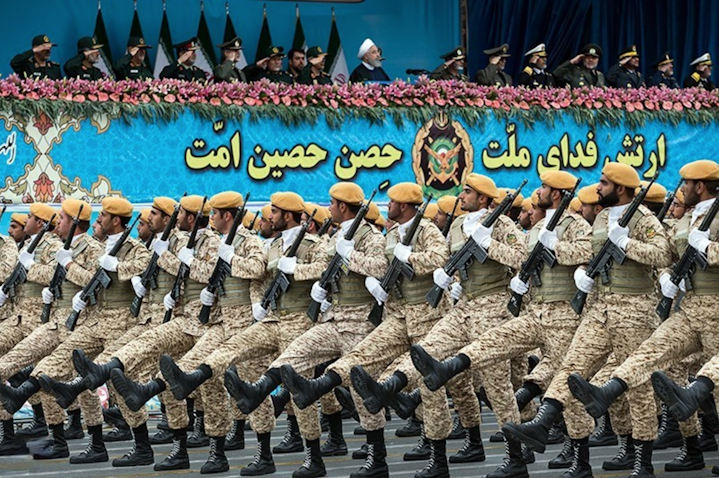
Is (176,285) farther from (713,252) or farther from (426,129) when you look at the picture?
(426,129)

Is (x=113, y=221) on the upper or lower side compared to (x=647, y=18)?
lower

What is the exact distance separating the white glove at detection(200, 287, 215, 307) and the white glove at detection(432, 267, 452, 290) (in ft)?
5.69

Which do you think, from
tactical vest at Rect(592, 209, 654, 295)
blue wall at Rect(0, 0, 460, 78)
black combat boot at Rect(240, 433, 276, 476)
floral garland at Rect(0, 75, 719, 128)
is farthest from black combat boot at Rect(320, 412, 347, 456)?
blue wall at Rect(0, 0, 460, 78)

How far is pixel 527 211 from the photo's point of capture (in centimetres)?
1184

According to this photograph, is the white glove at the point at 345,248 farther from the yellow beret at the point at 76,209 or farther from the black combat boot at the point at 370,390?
the yellow beret at the point at 76,209

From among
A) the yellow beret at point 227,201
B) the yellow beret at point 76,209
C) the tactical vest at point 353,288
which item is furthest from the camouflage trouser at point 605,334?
the yellow beret at point 76,209

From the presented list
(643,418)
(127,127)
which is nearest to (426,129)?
(127,127)

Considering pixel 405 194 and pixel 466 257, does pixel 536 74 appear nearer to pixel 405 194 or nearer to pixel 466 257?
pixel 405 194

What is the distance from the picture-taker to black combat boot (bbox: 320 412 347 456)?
10.4 m

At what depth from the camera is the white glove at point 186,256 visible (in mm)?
10492

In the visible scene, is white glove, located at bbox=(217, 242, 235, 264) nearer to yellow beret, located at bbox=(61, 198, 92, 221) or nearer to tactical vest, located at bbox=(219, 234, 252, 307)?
tactical vest, located at bbox=(219, 234, 252, 307)

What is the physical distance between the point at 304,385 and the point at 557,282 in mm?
1695

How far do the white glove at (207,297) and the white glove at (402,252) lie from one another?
4.67 feet

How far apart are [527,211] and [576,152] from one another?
3966 mm
